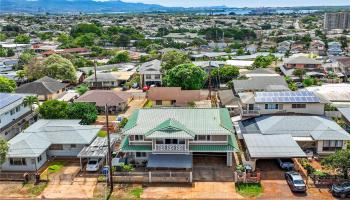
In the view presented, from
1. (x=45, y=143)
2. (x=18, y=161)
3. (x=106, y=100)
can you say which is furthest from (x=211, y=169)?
(x=106, y=100)

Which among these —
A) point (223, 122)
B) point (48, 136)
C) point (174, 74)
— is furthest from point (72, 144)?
point (174, 74)

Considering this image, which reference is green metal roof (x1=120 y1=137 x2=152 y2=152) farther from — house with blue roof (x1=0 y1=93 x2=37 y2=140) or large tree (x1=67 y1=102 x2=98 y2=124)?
house with blue roof (x1=0 y1=93 x2=37 y2=140)

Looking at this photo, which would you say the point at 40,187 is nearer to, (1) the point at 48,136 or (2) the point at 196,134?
(1) the point at 48,136

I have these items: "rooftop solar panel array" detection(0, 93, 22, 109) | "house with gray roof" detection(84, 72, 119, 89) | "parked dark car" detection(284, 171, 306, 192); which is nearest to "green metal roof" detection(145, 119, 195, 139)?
"parked dark car" detection(284, 171, 306, 192)

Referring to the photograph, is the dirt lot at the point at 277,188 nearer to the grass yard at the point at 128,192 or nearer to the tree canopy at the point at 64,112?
the grass yard at the point at 128,192

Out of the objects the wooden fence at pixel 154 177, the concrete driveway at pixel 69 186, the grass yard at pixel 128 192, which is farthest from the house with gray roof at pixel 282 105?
the concrete driveway at pixel 69 186
